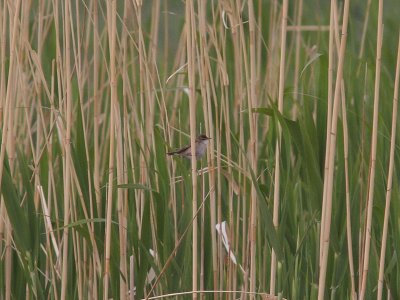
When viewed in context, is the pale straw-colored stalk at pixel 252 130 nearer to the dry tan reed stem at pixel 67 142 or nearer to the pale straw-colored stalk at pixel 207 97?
the pale straw-colored stalk at pixel 207 97

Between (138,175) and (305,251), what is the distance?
518 mm

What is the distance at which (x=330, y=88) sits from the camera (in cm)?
197

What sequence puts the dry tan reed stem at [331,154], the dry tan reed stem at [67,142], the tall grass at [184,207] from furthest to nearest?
the tall grass at [184,207] → the dry tan reed stem at [67,142] → the dry tan reed stem at [331,154]

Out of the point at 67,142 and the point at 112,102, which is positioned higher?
the point at 112,102

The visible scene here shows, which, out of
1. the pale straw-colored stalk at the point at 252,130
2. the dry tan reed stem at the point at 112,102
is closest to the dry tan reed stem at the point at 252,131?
the pale straw-colored stalk at the point at 252,130

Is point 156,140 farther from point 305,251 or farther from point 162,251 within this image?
point 305,251

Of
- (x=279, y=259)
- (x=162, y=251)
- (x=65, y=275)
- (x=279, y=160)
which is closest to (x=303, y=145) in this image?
(x=279, y=160)

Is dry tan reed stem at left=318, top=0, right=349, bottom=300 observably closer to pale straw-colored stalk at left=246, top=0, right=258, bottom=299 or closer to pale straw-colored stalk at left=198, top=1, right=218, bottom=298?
pale straw-colored stalk at left=246, top=0, right=258, bottom=299

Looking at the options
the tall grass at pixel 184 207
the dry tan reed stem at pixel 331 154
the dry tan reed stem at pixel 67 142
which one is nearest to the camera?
the dry tan reed stem at pixel 331 154

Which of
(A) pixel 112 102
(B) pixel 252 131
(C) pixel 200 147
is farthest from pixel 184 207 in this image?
(A) pixel 112 102

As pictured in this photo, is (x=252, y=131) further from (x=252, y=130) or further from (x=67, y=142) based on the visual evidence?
(x=67, y=142)

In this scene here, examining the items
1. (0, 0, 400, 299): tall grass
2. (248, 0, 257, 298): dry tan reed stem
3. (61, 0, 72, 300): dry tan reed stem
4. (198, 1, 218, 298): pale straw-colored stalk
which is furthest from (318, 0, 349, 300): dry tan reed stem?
(61, 0, 72, 300): dry tan reed stem

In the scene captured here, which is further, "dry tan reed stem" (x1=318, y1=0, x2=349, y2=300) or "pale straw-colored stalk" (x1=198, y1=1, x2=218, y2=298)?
"pale straw-colored stalk" (x1=198, y1=1, x2=218, y2=298)

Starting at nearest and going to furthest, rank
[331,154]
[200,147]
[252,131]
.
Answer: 1. [331,154]
2. [252,131]
3. [200,147]
